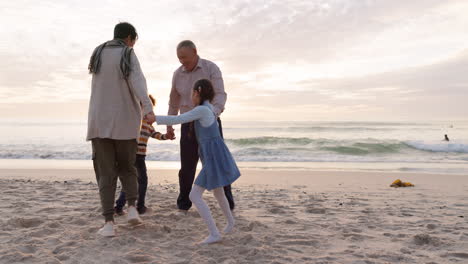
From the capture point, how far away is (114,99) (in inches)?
119

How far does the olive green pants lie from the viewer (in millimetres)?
3084

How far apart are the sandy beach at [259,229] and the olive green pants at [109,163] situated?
1.16 ft

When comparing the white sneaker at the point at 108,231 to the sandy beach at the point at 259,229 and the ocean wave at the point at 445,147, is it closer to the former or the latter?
the sandy beach at the point at 259,229

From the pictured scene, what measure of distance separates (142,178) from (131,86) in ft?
4.55

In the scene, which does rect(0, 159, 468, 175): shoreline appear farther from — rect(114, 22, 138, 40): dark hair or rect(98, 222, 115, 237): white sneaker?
rect(114, 22, 138, 40): dark hair

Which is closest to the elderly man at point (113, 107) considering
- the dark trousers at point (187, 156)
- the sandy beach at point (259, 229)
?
the sandy beach at point (259, 229)

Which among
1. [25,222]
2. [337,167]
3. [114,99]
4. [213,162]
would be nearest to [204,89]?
[213,162]

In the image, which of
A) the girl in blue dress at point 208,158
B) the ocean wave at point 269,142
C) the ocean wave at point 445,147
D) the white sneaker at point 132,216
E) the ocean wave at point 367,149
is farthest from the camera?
the ocean wave at point 269,142

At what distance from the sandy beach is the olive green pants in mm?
354

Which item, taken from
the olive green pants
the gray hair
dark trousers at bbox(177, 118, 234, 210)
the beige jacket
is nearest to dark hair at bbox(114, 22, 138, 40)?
the beige jacket

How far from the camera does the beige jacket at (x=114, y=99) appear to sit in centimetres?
299

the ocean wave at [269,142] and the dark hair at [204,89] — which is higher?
the dark hair at [204,89]

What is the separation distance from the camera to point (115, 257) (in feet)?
8.82

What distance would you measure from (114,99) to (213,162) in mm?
1006
